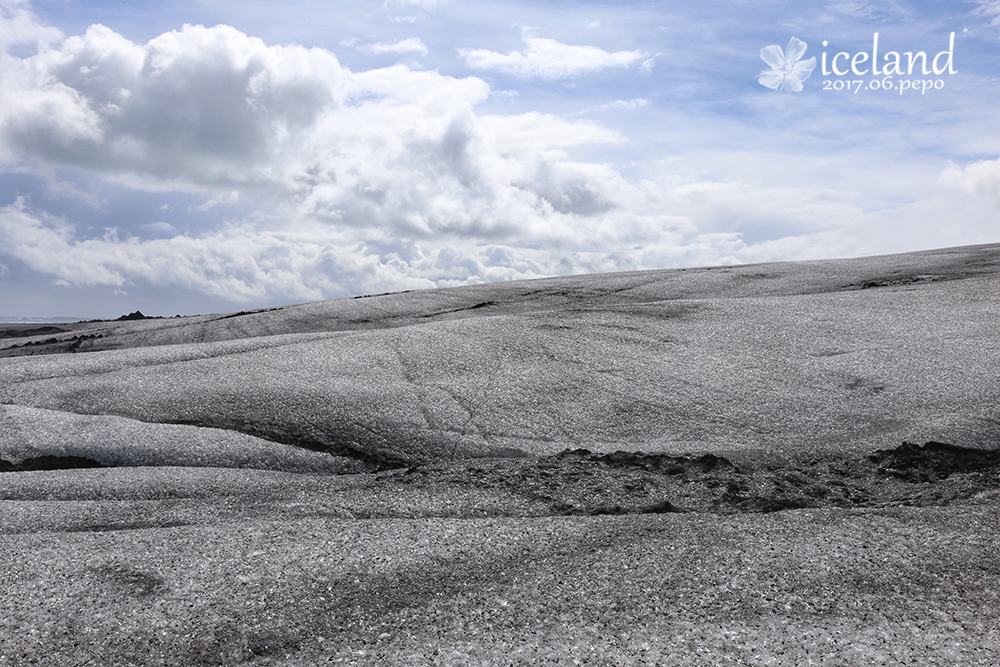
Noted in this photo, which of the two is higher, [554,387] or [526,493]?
[554,387]

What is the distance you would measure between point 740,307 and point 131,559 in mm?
8340

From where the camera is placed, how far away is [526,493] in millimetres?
4816

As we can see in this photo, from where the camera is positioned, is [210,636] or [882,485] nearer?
[210,636]

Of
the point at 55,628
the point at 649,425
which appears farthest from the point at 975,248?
the point at 55,628

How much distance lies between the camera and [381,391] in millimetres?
6898

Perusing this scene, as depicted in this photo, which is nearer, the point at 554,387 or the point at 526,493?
the point at 526,493

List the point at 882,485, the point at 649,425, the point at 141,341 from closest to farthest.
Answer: the point at 882,485
the point at 649,425
the point at 141,341

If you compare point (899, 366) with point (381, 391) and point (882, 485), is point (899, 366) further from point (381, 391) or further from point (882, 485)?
point (381, 391)

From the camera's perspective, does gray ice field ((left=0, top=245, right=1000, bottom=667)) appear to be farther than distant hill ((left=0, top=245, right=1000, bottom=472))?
No

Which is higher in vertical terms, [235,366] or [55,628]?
[235,366]

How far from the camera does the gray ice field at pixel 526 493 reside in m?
3.19

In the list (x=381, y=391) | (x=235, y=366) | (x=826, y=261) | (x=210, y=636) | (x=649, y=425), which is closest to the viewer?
(x=210, y=636)

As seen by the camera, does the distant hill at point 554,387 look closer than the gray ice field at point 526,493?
No

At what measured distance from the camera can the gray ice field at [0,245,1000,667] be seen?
125 inches
